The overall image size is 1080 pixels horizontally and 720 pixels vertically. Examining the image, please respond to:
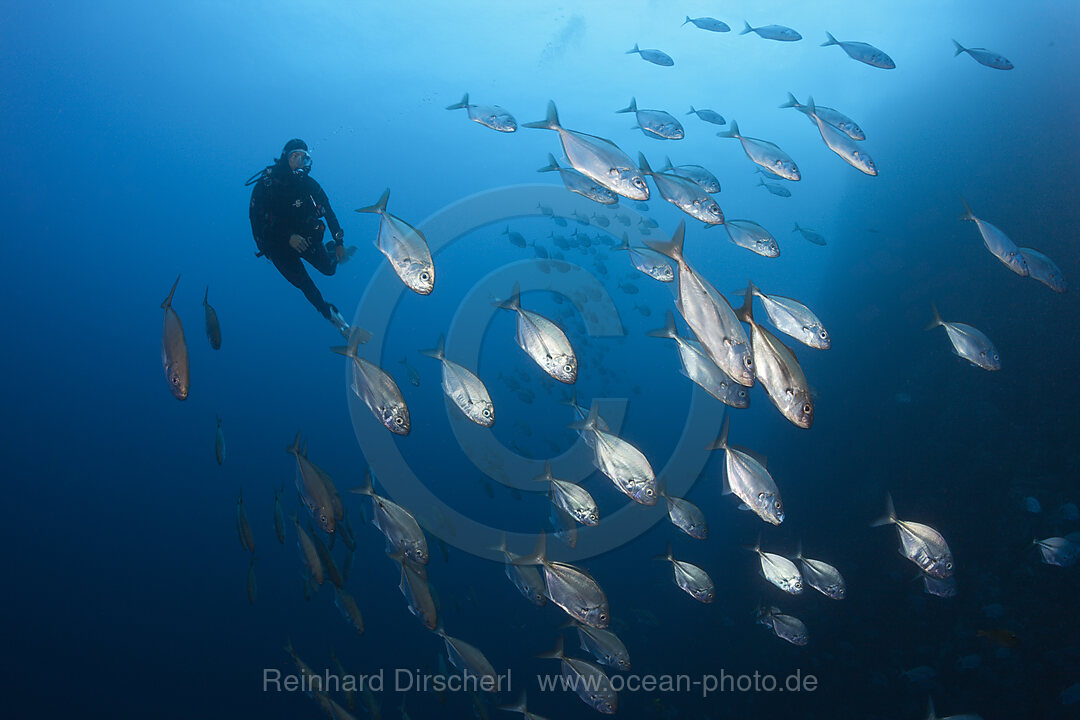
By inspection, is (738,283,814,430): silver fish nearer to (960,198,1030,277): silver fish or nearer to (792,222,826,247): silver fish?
(960,198,1030,277): silver fish

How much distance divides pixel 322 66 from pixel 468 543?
25.0m

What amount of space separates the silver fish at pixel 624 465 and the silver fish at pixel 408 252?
138cm

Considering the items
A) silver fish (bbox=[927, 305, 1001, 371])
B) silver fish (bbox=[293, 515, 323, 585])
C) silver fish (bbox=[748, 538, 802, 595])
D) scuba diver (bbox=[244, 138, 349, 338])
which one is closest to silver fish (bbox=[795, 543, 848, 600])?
silver fish (bbox=[748, 538, 802, 595])

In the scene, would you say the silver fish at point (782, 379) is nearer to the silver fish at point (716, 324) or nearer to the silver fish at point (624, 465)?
the silver fish at point (716, 324)

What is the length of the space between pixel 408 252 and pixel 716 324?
1.89 meters

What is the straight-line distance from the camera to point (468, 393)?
322cm

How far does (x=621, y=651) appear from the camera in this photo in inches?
149

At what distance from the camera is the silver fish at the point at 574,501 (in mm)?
3420

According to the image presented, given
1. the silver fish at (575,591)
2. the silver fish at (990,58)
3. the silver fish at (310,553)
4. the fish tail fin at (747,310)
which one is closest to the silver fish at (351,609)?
the silver fish at (310,553)

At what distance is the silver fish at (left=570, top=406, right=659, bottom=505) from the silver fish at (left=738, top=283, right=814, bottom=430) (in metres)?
1.14

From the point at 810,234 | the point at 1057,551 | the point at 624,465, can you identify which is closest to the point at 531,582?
the point at 624,465

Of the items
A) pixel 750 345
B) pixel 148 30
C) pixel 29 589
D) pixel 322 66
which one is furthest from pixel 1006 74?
pixel 29 589

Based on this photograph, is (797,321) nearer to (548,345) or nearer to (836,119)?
(548,345)

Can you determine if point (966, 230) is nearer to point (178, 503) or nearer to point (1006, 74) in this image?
point (1006, 74)
